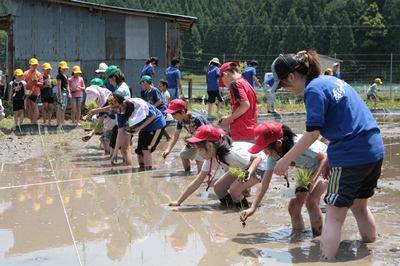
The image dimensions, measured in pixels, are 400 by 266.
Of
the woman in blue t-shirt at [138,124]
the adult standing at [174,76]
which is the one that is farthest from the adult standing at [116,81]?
the adult standing at [174,76]

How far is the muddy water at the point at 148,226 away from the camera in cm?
589

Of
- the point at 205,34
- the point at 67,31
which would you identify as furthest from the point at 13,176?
the point at 205,34

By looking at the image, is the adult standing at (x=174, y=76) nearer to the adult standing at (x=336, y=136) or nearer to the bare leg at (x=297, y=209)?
the bare leg at (x=297, y=209)

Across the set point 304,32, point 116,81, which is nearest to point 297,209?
point 116,81

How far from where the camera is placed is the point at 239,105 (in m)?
8.52

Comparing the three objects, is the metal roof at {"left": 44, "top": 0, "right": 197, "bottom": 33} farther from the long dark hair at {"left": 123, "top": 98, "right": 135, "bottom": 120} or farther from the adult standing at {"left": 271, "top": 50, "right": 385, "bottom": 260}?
the adult standing at {"left": 271, "top": 50, "right": 385, "bottom": 260}

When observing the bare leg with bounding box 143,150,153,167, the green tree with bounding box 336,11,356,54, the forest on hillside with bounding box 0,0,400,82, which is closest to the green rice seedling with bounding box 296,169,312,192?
the bare leg with bounding box 143,150,153,167

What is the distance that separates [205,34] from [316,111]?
6682cm

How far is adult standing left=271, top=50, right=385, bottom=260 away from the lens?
5.38m

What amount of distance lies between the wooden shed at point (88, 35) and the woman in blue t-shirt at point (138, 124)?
11.9 m

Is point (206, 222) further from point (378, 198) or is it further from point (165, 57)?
point (165, 57)

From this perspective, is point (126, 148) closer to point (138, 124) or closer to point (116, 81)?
point (138, 124)

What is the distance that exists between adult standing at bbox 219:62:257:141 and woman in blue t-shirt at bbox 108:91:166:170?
2.11 metres

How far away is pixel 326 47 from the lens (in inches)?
2452
